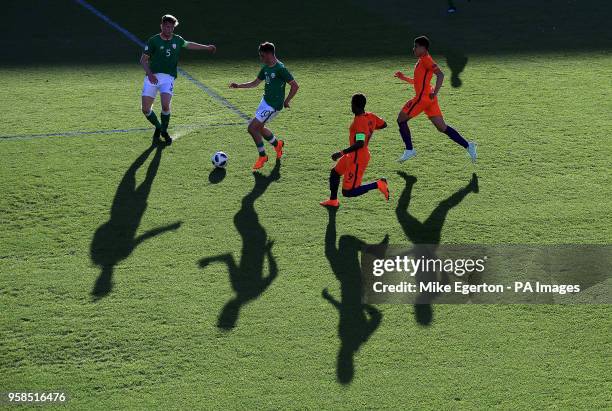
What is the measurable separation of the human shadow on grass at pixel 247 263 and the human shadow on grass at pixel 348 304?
Result: 77 centimetres

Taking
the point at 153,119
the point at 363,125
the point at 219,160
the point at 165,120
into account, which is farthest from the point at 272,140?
the point at 363,125

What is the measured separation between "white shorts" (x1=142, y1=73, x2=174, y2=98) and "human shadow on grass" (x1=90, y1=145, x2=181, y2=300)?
4.45 feet

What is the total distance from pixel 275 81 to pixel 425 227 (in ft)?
10.5

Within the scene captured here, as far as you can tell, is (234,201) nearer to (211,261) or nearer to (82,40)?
(211,261)

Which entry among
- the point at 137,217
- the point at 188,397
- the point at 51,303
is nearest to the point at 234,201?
the point at 137,217

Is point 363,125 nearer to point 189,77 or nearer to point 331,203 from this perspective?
point 331,203

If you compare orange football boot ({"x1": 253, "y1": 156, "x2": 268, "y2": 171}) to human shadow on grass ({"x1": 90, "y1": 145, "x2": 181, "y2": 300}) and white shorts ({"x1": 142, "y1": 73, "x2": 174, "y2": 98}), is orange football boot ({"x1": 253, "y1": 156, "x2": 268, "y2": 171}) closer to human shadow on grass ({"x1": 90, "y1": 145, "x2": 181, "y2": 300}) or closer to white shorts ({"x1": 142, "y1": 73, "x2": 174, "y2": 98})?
human shadow on grass ({"x1": 90, "y1": 145, "x2": 181, "y2": 300})

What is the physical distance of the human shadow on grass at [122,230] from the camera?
10406 mm

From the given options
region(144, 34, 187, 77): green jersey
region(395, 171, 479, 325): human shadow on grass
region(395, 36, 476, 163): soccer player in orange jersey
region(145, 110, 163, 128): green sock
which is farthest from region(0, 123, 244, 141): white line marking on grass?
region(395, 171, 479, 325): human shadow on grass

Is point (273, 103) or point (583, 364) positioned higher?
point (273, 103)

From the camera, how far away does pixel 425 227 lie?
37.0ft

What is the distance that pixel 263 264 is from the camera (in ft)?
34.6

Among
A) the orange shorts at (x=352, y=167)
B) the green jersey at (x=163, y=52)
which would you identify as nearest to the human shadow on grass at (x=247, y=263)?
the orange shorts at (x=352, y=167)

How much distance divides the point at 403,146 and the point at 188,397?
660 centimetres
